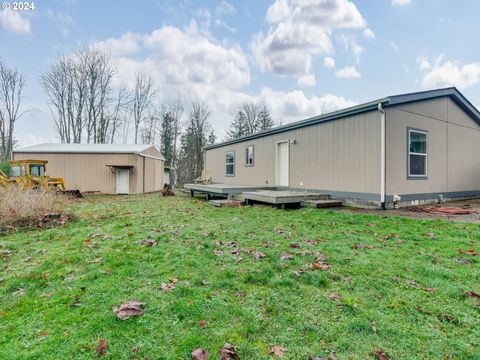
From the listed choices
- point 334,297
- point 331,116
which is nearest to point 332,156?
point 331,116

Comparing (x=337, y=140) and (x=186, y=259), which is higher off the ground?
(x=337, y=140)

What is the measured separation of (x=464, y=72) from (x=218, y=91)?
17888 millimetres

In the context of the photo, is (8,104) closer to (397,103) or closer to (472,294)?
(397,103)

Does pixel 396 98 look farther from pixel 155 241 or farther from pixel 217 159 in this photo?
pixel 217 159

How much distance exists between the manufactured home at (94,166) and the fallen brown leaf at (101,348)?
17546 millimetres

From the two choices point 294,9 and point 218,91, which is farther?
point 218,91

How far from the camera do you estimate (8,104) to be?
23.5m

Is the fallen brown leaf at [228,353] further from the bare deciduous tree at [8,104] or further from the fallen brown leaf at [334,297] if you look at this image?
the bare deciduous tree at [8,104]

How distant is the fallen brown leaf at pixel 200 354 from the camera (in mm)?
1716

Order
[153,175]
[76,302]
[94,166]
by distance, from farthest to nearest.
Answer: [153,175] → [94,166] → [76,302]

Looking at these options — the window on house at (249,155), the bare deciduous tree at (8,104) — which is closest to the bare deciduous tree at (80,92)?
the bare deciduous tree at (8,104)

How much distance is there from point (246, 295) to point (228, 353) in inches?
33.3

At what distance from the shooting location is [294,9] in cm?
1162

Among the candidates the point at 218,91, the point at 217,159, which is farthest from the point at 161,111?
the point at 217,159
